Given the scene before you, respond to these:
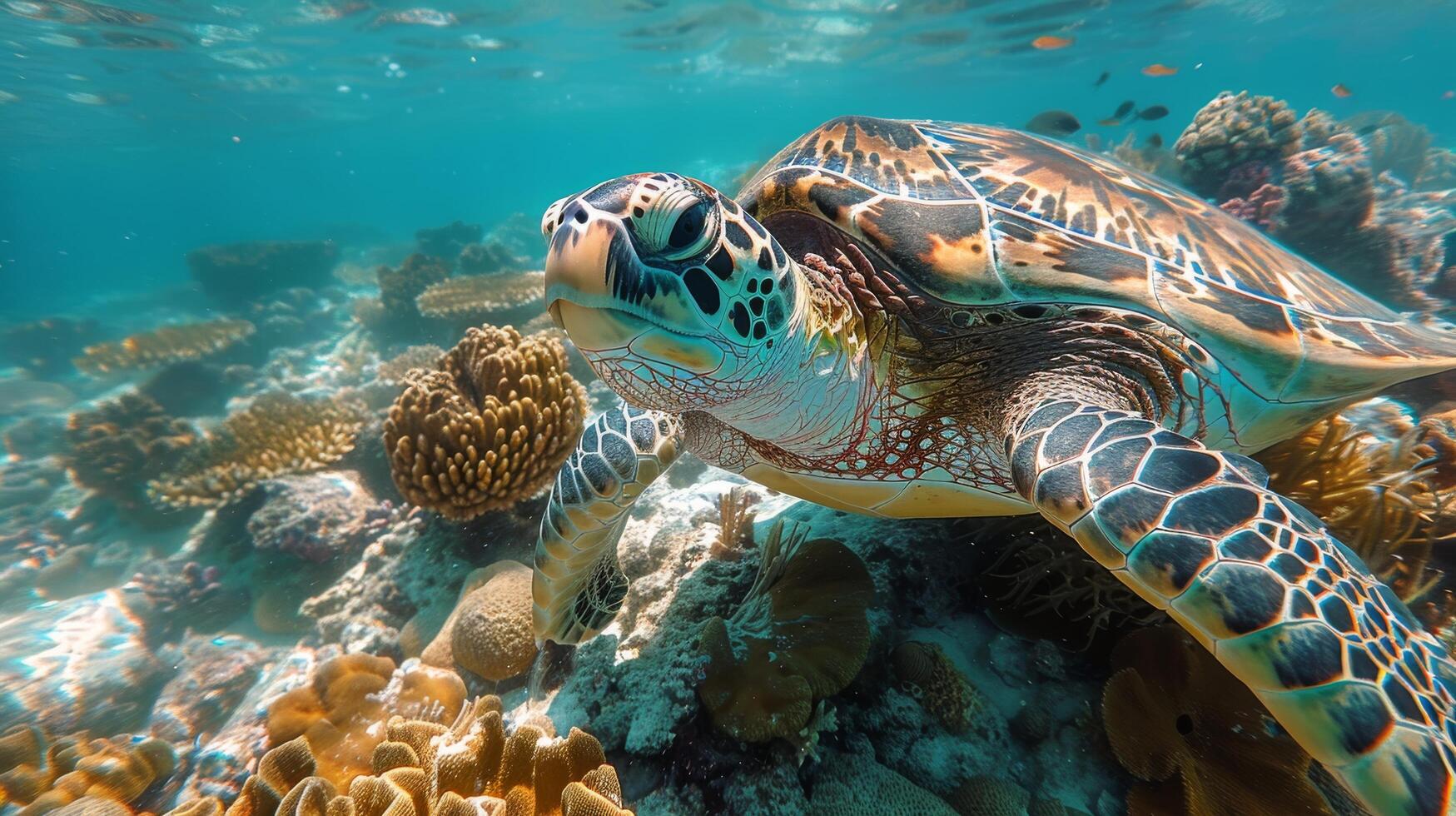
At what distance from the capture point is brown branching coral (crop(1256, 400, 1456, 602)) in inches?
68.5

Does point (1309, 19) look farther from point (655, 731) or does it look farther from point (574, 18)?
point (655, 731)

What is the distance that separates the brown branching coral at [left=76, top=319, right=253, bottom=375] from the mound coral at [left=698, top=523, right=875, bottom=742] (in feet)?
39.0

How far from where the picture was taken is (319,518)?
389 centimetres

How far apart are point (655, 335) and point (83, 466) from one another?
9.03 meters

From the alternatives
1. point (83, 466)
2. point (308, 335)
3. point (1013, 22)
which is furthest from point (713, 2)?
point (83, 466)

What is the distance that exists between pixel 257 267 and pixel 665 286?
18.6m

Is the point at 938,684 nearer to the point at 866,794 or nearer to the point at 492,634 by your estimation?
the point at 866,794

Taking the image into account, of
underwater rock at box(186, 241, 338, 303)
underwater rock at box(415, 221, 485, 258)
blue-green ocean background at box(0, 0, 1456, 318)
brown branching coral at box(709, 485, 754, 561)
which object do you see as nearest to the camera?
brown branching coral at box(709, 485, 754, 561)

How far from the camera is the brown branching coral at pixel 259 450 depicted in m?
4.43

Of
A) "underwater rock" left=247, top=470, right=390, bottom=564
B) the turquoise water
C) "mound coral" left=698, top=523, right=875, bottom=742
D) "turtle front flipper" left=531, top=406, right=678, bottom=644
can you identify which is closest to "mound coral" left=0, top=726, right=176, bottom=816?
the turquoise water

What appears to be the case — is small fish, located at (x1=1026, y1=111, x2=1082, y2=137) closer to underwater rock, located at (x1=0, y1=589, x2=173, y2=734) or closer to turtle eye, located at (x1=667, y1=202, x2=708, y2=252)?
turtle eye, located at (x1=667, y1=202, x2=708, y2=252)

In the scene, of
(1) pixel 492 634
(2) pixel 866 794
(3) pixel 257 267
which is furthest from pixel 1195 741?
(3) pixel 257 267

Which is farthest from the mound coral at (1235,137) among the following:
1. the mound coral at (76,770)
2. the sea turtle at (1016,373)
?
the mound coral at (76,770)

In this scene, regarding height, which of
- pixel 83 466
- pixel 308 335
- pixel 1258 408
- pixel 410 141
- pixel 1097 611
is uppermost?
pixel 1258 408
